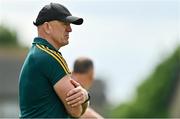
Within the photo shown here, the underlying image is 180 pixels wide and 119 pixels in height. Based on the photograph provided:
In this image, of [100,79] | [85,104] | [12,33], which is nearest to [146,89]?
[100,79]

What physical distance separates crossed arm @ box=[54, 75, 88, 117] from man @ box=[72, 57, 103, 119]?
2.61 metres

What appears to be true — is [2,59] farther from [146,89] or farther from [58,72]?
[58,72]

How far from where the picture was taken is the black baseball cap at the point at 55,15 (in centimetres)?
771

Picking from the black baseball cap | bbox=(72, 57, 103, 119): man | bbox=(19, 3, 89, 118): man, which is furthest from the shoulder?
bbox=(72, 57, 103, 119): man

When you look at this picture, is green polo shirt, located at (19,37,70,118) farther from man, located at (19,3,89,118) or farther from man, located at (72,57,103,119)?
man, located at (72,57,103,119)

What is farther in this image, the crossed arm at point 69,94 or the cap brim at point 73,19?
the cap brim at point 73,19

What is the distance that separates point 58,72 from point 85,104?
0.43 metres

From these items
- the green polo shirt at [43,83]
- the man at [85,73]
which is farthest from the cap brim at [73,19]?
the man at [85,73]

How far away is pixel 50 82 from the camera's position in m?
7.57

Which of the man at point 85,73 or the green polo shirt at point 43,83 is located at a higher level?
the green polo shirt at point 43,83

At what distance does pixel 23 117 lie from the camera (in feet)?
25.0

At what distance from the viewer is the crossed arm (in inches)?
297

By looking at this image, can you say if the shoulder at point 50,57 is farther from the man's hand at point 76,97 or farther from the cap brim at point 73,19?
the cap brim at point 73,19

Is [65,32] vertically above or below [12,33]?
above
